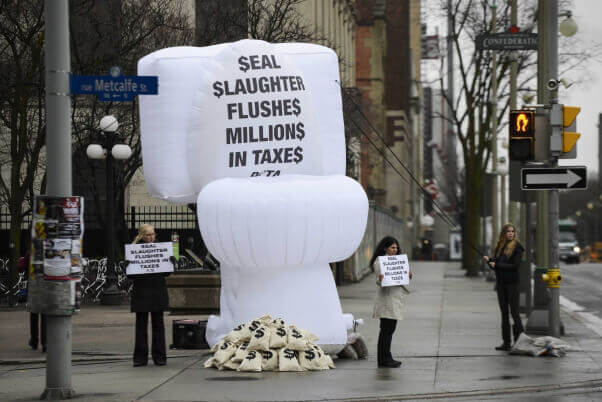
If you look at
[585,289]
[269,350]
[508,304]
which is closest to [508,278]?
[508,304]

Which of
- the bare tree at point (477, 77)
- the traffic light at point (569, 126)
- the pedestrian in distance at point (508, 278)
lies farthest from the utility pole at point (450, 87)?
the pedestrian in distance at point (508, 278)

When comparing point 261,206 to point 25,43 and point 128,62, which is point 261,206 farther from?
point 128,62

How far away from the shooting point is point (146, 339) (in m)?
13.5

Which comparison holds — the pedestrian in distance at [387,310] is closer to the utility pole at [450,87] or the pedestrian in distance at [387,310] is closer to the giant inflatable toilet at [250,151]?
the giant inflatable toilet at [250,151]

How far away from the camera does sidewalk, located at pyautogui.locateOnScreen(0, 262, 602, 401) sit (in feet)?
37.0

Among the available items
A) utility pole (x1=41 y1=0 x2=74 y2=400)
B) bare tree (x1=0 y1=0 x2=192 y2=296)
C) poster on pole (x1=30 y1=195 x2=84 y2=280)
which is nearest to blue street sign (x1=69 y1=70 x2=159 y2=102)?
utility pole (x1=41 y1=0 x2=74 y2=400)

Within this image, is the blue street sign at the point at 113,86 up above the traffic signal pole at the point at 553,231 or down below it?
above

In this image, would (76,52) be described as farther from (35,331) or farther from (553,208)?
(553,208)

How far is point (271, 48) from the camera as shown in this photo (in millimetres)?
13922

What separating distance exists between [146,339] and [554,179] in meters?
6.05

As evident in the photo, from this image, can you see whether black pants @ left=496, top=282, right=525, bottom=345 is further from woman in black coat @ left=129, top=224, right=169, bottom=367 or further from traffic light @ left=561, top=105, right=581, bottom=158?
woman in black coat @ left=129, top=224, right=169, bottom=367

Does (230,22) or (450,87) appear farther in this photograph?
(450,87)

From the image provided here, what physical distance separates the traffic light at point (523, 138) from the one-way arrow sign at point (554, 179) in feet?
Result: 0.76

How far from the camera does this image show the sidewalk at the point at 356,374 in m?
11.3
